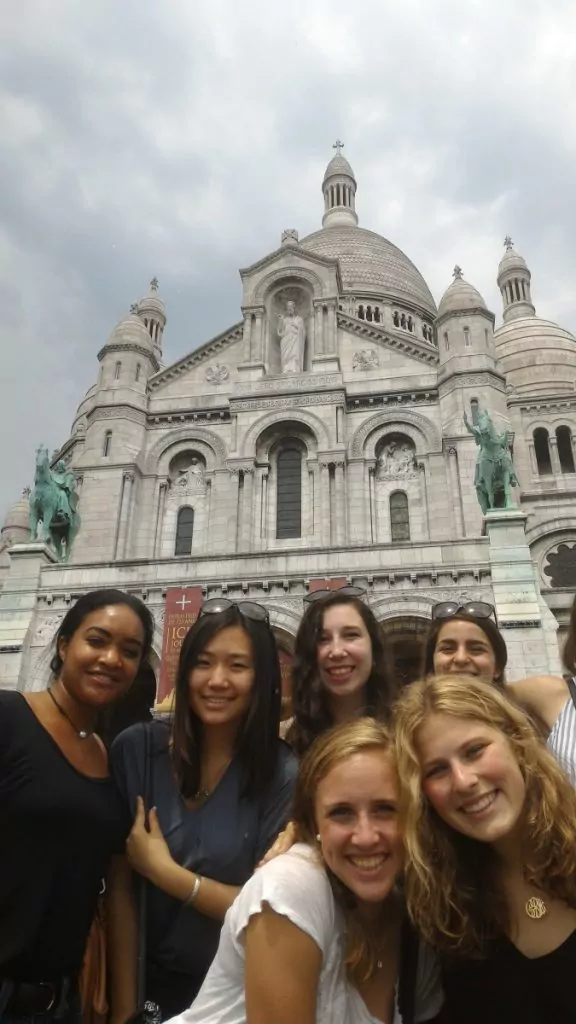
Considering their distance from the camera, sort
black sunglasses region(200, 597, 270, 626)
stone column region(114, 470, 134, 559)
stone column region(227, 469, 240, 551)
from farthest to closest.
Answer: stone column region(114, 470, 134, 559) → stone column region(227, 469, 240, 551) → black sunglasses region(200, 597, 270, 626)

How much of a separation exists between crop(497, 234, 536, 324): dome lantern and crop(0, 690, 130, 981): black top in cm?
4086

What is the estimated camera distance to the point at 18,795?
2.88 metres

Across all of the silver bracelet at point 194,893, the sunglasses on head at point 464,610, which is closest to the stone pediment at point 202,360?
the sunglasses on head at point 464,610

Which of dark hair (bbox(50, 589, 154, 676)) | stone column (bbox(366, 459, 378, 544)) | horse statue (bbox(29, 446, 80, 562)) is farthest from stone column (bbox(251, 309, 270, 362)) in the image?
dark hair (bbox(50, 589, 154, 676))

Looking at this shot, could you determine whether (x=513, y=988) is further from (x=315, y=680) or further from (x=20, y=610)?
(x=20, y=610)

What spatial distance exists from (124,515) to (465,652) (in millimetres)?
18659

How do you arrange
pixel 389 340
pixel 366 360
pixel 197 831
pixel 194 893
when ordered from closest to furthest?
pixel 194 893 < pixel 197 831 < pixel 366 360 < pixel 389 340

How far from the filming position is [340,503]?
846 inches

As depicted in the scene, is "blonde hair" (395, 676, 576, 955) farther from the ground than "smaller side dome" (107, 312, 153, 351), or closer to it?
closer to it

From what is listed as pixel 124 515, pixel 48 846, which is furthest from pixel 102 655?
pixel 124 515

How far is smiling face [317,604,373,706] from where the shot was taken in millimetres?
4293

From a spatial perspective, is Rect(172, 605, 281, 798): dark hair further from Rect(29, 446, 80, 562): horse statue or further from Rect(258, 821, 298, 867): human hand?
Rect(29, 446, 80, 562): horse statue

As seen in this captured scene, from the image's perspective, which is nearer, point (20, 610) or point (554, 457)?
point (20, 610)

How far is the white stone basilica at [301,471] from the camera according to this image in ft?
53.3
